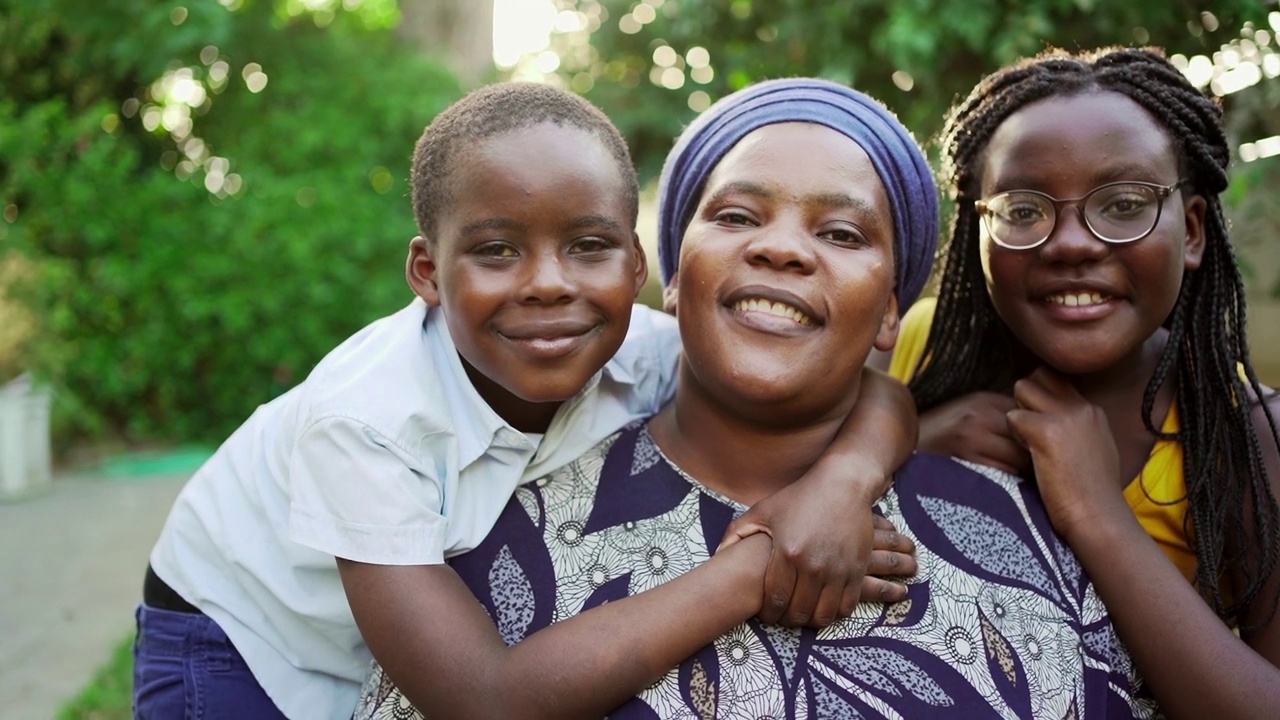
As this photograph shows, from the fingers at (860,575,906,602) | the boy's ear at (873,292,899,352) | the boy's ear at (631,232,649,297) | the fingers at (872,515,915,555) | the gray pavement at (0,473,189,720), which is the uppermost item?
the boy's ear at (631,232,649,297)

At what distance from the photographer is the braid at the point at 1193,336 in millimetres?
2270

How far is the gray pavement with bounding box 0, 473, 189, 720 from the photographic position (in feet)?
14.9

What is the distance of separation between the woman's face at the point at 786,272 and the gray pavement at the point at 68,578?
3446 mm

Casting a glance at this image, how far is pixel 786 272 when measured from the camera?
201 centimetres

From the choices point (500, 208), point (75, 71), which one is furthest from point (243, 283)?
point (500, 208)

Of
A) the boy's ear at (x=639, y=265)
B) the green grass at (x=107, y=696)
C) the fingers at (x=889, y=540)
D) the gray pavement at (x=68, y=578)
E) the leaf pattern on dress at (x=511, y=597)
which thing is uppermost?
the boy's ear at (x=639, y=265)

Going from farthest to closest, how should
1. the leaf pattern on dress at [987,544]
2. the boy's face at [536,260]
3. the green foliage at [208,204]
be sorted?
the green foliage at [208,204] < the boy's face at [536,260] < the leaf pattern on dress at [987,544]

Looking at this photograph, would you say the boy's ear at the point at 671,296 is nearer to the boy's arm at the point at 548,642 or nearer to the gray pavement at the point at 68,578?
the boy's arm at the point at 548,642

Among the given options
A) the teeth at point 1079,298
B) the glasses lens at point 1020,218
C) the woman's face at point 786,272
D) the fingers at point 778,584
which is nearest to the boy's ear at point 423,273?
the woman's face at point 786,272

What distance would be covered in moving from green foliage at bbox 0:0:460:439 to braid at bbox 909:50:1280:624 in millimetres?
6048

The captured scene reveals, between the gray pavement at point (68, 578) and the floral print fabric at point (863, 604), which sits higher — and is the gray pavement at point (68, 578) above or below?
below

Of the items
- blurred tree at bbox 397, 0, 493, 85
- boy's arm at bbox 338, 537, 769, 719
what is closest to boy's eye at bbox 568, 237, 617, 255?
boy's arm at bbox 338, 537, 769, 719

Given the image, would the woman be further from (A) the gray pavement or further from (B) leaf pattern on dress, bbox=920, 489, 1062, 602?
(A) the gray pavement

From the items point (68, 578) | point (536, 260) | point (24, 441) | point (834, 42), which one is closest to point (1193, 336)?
point (536, 260)
